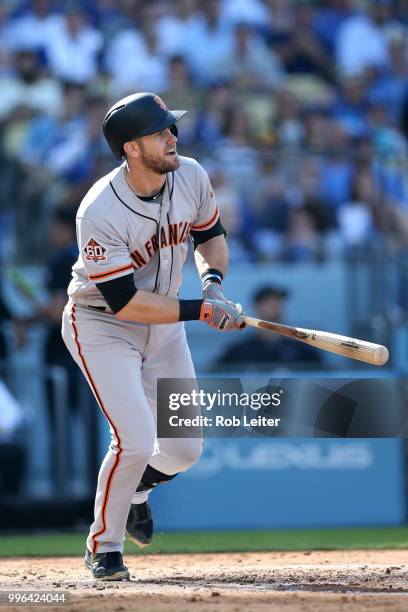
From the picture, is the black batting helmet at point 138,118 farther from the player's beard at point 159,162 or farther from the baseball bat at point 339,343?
the baseball bat at point 339,343

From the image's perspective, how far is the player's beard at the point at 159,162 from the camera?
4.98m

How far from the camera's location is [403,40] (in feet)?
38.6

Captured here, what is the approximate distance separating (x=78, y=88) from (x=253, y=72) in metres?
1.86

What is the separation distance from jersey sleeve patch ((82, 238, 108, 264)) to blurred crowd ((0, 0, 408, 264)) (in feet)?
13.3

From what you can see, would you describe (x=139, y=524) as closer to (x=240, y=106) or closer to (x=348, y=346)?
(x=348, y=346)

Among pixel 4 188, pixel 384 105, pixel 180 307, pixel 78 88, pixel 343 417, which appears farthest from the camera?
pixel 384 105

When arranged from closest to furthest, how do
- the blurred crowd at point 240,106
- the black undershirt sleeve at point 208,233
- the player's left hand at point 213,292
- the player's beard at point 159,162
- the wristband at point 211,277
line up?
the player's beard at point 159,162 → the player's left hand at point 213,292 → the wristband at point 211,277 → the black undershirt sleeve at point 208,233 → the blurred crowd at point 240,106

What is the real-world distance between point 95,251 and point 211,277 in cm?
71

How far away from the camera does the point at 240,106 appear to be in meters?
10.5

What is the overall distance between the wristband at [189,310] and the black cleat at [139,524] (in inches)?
47.0

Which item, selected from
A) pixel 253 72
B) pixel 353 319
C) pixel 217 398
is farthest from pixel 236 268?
pixel 217 398

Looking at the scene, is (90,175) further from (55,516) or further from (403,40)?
(403,40)

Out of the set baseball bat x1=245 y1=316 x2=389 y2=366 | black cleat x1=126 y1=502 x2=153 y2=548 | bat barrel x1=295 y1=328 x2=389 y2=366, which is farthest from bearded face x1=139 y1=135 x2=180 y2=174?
black cleat x1=126 y1=502 x2=153 y2=548

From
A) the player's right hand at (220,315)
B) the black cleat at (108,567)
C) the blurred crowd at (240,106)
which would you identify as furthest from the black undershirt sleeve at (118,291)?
the blurred crowd at (240,106)
